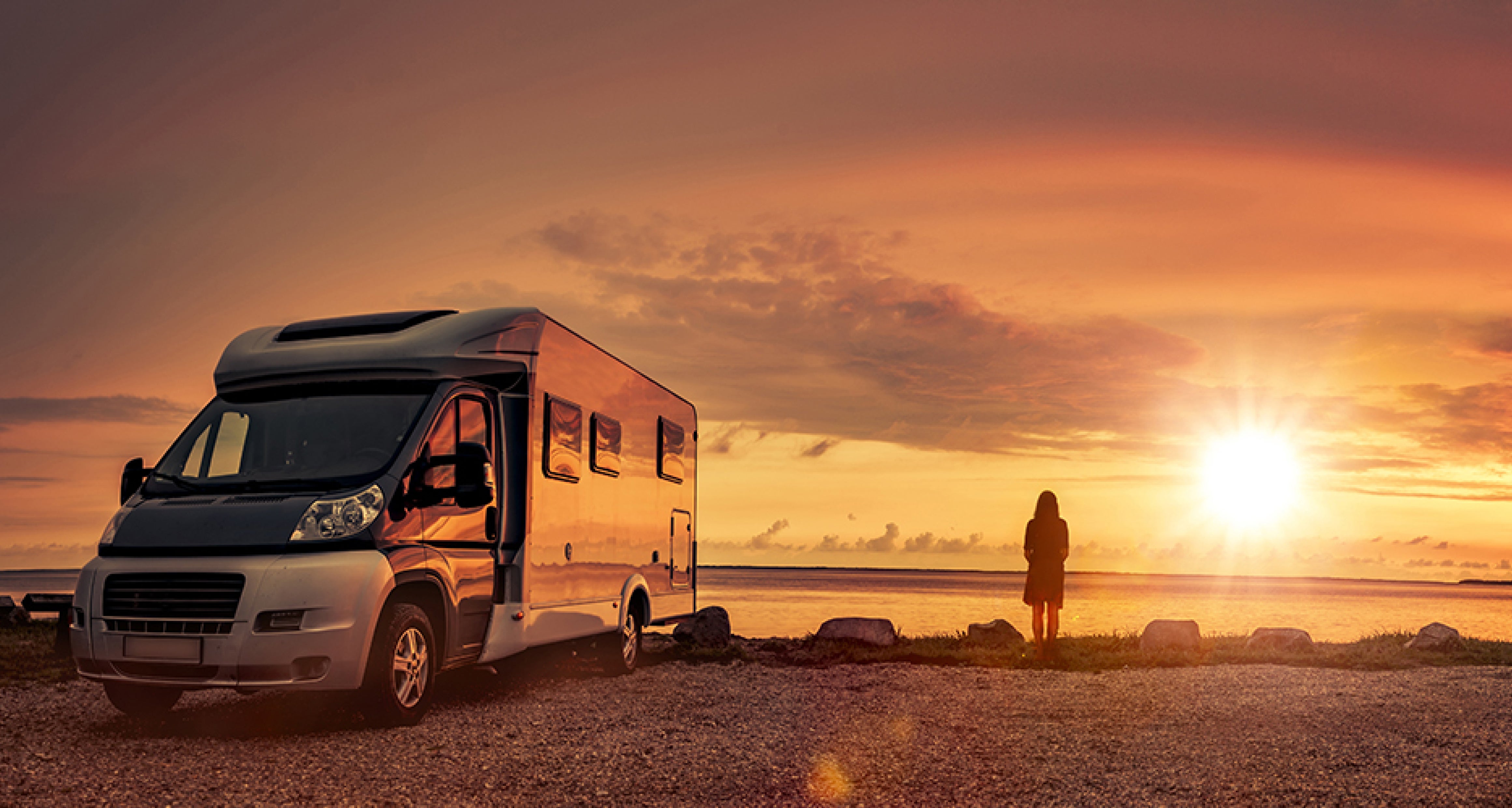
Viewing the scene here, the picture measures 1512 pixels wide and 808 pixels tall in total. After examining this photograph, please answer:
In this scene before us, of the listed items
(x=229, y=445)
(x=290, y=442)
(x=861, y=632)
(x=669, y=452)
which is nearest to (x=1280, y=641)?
(x=861, y=632)

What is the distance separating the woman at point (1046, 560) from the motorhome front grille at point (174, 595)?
976 cm

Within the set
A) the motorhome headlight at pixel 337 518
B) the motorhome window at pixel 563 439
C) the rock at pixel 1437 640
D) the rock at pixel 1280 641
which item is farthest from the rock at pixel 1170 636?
the motorhome headlight at pixel 337 518

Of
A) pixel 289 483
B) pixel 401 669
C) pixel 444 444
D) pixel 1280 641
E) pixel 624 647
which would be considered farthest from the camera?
pixel 1280 641

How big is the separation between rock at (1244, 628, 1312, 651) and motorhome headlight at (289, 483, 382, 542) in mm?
13010

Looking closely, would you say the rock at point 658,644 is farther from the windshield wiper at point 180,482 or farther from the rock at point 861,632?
the windshield wiper at point 180,482

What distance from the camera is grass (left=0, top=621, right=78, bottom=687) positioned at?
498 inches

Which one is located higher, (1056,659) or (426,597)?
(426,597)

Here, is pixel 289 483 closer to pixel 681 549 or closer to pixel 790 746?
pixel 790 746

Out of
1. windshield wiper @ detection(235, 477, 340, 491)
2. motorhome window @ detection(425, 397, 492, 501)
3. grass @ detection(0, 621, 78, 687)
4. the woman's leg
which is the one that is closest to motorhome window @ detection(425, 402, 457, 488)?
motorhome window @ detection(425, 397, 492, 501)

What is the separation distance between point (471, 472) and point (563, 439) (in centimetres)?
229

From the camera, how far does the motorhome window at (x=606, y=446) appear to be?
38.9 ft

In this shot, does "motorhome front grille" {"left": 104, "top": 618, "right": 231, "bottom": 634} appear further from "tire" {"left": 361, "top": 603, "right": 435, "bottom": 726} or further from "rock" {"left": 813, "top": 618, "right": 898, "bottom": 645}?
"rock" {"left": 813, "top": 618, "right": 898, "bottom": 645}

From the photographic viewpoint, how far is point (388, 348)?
978 cm

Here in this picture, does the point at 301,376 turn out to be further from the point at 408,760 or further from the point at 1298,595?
the point at 1298,595
